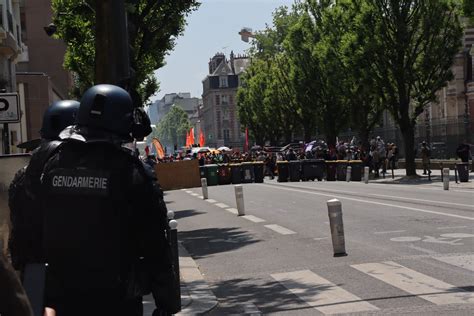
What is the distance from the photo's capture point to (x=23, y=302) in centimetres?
220

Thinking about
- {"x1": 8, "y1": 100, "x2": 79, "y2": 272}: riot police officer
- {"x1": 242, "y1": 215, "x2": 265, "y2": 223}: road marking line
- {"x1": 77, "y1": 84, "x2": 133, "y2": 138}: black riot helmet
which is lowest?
Answer: {"x1": 242, "y1": 215, "x2": 265, "y2": 223}: road marking line

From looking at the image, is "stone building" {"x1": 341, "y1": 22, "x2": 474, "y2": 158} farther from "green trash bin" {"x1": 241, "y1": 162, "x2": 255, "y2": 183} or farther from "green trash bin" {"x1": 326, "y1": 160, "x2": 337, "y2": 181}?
"green trash bin" {"x1": 241, "y1": 162, "x2": 255, "y2": 183}

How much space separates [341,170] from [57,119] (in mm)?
37845

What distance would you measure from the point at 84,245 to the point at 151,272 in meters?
0.31

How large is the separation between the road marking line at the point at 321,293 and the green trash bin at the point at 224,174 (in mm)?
32834

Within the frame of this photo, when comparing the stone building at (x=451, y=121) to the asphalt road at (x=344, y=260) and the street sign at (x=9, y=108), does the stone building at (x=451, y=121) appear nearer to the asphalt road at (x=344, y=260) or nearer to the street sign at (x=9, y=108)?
the asphalt road at (x=344, y=260)

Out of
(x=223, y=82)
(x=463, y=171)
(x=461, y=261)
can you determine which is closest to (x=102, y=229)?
(x=461, y=261)

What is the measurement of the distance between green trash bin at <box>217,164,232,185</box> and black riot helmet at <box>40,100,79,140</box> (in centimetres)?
3863

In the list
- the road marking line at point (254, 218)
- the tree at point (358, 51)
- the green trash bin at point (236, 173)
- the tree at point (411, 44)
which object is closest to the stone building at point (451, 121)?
the tree at point (411, 44)

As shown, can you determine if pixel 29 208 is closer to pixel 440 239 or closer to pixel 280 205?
pixel 440 239

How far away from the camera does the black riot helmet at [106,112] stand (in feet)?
11.4

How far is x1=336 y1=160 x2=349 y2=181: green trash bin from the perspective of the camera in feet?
134

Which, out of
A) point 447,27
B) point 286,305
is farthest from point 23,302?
point 447,27

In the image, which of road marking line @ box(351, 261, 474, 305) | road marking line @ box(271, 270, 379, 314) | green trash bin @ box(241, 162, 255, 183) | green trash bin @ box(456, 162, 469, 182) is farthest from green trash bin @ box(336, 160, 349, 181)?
road marking line @ box(271, 270, 379, 314)
